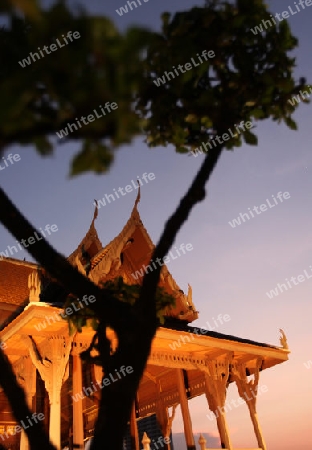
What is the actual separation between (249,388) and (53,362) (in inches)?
283

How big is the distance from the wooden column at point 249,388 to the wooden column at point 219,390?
2.03 ft

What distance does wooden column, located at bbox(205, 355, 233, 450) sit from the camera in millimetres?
11703

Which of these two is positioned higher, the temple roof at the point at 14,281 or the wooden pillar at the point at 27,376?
the temple roof at the point at 14,281

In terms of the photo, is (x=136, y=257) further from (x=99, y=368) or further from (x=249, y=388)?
(x=249, y=388)

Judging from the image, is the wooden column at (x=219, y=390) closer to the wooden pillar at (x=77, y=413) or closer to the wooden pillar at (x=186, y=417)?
the wooden pillar at (x=186, y=417)

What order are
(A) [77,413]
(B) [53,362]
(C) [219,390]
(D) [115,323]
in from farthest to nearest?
(C) [219,390] → (A) [77,413] → (B) [53,362] → (D) [115,323]

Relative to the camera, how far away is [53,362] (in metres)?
8.76

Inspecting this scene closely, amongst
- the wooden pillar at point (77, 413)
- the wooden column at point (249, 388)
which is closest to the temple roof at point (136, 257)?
the wooden column at point (249, 388)

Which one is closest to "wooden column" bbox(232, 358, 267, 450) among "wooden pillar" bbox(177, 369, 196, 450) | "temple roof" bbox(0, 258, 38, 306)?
"wooden pillar" bbox(177, 369, 196, 450)

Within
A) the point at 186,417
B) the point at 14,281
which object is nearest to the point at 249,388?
the point at 186,417

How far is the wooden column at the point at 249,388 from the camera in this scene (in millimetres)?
12953

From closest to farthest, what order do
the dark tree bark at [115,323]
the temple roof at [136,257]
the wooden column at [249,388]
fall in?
the dark tree bark at [115,323] → the temple roof at [136,257] → the wooden column at [249,388]

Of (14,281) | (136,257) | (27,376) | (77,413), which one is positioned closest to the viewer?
(77,413)

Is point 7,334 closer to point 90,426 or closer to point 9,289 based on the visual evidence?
point 9,289
